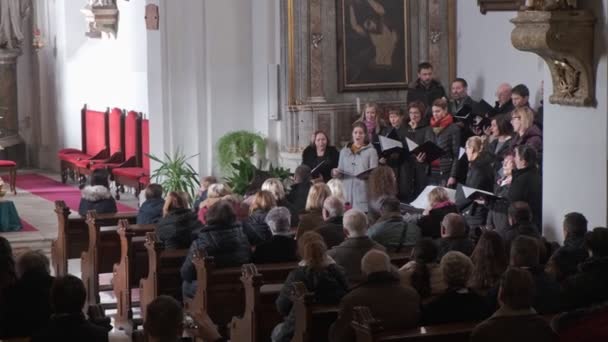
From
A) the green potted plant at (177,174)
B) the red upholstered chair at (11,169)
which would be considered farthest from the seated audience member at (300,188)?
the red upholstered chair at (11,169)

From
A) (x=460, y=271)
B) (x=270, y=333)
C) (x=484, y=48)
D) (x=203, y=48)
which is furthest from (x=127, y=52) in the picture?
(x=460, y=271)

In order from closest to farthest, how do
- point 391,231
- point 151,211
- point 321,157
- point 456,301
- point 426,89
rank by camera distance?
point 456,301 < point 391,231 < point 151,211 < point 321,157 < point 426,89

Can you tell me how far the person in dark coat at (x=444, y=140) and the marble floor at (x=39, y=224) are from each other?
3755 mm

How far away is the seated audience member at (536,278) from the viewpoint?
6637 mm

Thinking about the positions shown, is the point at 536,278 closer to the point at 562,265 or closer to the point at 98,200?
the point at 562,265

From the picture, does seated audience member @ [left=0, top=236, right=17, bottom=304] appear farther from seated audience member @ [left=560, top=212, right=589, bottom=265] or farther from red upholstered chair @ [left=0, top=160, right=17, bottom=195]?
red upholstered chair @ [left=0, top=160, right=17, bottom=195]

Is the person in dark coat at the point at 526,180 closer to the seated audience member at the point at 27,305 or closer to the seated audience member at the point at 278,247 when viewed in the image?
the seated audience member at the point at 278,247

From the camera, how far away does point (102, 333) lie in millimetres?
5852

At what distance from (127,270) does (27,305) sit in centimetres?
301

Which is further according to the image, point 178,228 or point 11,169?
point 11,169

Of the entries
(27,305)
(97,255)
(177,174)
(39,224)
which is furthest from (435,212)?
(39,224)

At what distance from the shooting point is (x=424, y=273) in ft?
23.3

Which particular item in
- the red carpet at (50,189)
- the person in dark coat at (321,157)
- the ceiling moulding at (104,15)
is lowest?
the red carpet at (50,189)

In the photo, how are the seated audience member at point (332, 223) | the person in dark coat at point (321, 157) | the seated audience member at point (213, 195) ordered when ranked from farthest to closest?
1. the person in dark coat at point (321, 157)
2. the seated audience member at point (213, 195)
3. the seated audience member at point (332, 223)
